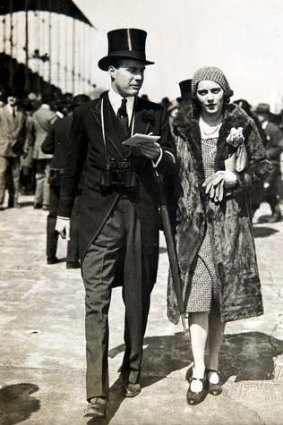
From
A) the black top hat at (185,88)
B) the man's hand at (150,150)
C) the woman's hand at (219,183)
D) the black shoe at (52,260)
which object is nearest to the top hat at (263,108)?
the black shoe at (52,260)

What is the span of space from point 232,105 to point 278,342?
2171mm

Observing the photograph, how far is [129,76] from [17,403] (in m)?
2.06

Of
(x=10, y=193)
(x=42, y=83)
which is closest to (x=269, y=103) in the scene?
(x=10, y=193)

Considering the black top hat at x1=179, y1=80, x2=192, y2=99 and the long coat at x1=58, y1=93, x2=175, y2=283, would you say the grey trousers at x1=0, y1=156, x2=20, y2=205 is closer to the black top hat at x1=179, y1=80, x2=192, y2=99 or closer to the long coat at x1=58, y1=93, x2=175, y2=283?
the black top hat at x1=179, y1=80, x2=192, y2=99

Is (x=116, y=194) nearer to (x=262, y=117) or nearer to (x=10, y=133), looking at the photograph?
(x=262, y=117)

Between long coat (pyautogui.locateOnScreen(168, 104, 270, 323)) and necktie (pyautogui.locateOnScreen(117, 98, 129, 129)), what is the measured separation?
1.10ft

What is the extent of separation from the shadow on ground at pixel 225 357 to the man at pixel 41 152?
26.6 feet

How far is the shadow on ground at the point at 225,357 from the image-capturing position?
15.6 feet

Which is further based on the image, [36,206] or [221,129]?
[36,206]

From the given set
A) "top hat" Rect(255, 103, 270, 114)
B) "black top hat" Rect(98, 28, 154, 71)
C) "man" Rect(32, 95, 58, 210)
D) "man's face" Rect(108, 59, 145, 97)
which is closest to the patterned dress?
"man's face" Rect(108, 59, 145, 97)

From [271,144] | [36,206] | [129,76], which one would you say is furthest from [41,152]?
[129,76]

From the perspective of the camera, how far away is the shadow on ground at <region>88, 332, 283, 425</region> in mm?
4762

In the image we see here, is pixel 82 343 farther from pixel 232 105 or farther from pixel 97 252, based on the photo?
pixel 232 105

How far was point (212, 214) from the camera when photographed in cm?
430
